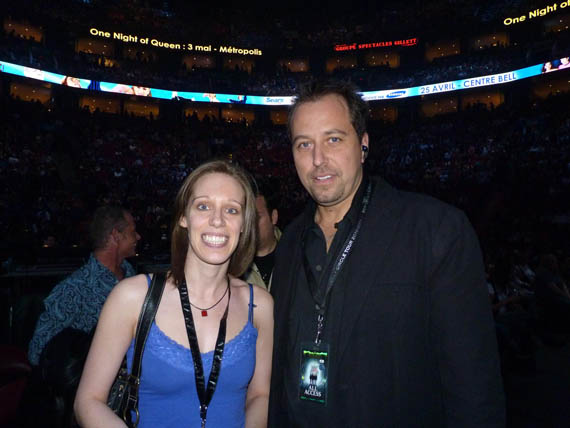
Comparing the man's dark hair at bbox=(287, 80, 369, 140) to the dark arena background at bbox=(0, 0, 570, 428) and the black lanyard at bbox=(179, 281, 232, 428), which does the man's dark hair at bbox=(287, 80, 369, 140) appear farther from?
the dark arena background at bbox=(0, 0, 570, 428)

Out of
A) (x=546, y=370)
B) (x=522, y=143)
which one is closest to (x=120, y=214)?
(x=546, y=370)

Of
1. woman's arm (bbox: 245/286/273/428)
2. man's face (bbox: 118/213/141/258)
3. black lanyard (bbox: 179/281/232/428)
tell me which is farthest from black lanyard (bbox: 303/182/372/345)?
man's face (bbox: 118/213/141/258)

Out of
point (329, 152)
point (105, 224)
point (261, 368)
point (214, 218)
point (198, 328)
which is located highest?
point (329, 152)

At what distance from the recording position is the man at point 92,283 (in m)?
3.18

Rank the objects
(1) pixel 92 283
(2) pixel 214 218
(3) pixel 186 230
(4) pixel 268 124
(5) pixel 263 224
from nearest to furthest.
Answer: (2) pixel 214 218
(3) pixel 186 230
(1) pixel 92 283
(5) pixel 263 224
(4) pixel 268 124

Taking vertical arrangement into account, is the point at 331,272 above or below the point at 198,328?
above

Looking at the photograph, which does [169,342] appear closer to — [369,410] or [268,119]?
[369,410]

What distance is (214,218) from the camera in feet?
7.00

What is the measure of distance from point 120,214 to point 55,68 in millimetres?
38752

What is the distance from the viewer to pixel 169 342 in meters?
2.03

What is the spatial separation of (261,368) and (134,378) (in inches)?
28.4

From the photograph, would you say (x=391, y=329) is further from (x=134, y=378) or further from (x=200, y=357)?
(x=134, y=378)


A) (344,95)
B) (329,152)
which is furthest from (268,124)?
(329,152)

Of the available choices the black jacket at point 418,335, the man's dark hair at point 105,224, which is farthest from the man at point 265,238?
the black jacket at point 418,335
